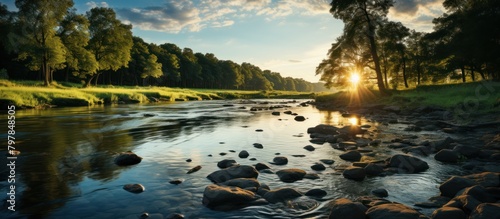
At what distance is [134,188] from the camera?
779cm

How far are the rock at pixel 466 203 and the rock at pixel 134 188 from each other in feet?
23.2

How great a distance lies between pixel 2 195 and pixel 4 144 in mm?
8231

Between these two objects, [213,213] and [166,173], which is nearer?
[213,213]

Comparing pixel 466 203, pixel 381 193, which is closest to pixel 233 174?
pixel 381 193

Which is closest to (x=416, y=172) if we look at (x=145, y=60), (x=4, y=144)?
(x=4, y=144)

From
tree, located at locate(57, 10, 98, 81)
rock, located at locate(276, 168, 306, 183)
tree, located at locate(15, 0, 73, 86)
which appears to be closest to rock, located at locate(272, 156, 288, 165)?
rock, located at locate(276, 168, 306, 183)

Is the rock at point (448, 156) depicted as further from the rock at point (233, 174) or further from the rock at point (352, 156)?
the rock at point (233, 174)

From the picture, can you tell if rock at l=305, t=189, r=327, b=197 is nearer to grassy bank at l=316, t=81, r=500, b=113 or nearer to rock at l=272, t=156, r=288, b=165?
rock at l=272, t=156, r=288, b=165

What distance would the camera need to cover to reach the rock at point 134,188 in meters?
7.72

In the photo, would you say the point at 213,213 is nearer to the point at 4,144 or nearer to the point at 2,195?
the point at 2,195

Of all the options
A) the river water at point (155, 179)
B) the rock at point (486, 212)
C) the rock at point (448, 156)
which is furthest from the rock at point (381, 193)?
the rock at point (448, 156)

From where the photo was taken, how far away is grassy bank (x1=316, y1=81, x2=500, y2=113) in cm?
2244

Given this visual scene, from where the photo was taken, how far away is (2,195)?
730 cm

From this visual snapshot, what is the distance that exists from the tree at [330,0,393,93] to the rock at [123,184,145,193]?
107 ft
